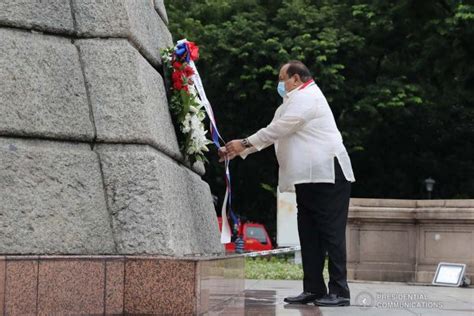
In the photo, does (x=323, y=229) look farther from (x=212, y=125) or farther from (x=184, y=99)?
(x=184, y=99)

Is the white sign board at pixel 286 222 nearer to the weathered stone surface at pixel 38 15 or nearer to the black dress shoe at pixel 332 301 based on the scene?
the black dress shoe at pixel 332 301

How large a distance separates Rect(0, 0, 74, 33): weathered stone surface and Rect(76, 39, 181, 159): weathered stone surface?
17 cm

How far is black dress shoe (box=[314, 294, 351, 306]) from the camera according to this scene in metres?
8.02

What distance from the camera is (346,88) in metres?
31.8

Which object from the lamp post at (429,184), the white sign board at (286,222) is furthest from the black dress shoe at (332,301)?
the lamp post at (429,184)

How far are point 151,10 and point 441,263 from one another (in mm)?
9215

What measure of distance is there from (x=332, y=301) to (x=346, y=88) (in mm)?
24135

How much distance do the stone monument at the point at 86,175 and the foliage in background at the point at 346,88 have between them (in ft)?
73.5

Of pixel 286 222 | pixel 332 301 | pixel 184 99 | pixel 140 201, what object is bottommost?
pixel 332 301

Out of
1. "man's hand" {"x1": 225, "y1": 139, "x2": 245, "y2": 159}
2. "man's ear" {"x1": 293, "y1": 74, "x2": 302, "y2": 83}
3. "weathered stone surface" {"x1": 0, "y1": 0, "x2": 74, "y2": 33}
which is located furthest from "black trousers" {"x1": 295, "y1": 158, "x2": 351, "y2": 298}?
"weathered stone surface" {"x1": 0, "y1": 0, "x2": 74, "y2": 33}

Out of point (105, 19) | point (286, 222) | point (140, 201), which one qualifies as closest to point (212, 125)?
point (105, 19)

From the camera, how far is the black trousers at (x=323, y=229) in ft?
26.3

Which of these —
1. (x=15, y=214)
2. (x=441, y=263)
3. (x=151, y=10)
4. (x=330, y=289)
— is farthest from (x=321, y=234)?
(x=441, y=263)

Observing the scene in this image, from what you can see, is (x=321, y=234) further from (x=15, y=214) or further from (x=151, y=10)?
(x=15, y=214)
